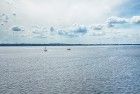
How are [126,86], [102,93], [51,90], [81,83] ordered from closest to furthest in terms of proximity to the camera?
1. [102,93]
2. [51,90]
3. [126,86]
4. [81,83]

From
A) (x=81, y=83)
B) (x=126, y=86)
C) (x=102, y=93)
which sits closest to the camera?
(x=102, y=93)

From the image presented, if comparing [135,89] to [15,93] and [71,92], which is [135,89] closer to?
[71,92]

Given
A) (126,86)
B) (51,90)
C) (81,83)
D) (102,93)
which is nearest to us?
(102,93)

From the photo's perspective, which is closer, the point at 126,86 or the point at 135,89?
the point at 135,89

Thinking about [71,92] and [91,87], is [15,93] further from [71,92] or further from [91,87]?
[91,87]

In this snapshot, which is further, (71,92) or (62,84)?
(62,84)

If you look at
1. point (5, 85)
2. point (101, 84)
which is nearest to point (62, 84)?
point (101, 84)

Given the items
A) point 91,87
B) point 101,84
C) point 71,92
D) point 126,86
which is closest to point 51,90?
point 71,92

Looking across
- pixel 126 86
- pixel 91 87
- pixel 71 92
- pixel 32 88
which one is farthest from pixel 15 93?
pixel 126 86
